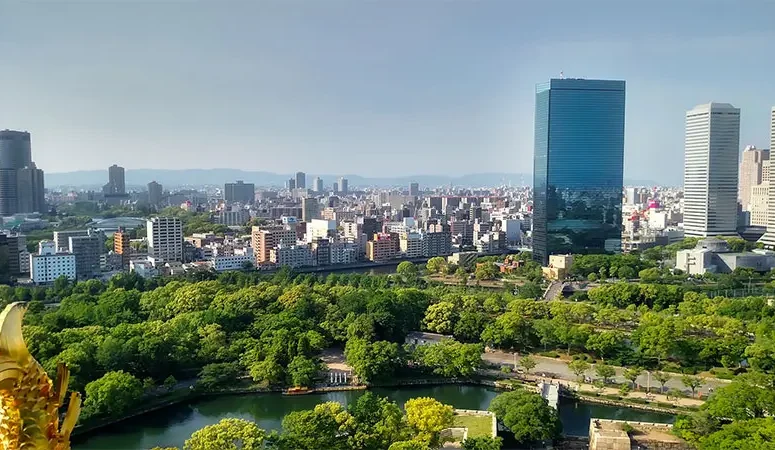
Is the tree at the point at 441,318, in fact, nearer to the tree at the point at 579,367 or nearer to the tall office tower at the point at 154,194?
the tree at the point at 579,367

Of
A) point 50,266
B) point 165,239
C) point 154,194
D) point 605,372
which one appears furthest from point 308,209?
point 605,372

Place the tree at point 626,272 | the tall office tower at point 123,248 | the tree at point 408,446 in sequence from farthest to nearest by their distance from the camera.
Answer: the tall office tower at point 123,248, the tree at point 626,272, the tree at point 408,446

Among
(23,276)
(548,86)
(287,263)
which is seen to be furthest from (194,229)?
(548,86)

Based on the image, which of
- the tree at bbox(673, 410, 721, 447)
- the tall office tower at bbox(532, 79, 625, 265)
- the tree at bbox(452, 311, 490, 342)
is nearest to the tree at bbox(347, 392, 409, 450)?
the tree at bbox(673, 410, 721, 447)

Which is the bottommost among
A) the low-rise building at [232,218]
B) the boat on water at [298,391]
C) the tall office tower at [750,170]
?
the boat on water at [298,391]

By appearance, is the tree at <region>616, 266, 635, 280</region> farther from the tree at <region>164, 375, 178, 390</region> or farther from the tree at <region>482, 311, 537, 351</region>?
the tree at <region>164, 375, 178, 390</region>

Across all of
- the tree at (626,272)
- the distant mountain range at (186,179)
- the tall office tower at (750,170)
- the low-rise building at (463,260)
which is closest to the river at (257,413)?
the tree at (626,272)

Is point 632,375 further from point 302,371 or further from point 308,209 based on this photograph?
point 308,209
